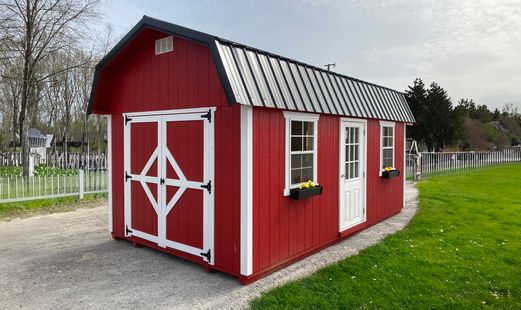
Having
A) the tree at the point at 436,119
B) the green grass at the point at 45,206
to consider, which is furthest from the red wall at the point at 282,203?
the tree at the point at 436,119

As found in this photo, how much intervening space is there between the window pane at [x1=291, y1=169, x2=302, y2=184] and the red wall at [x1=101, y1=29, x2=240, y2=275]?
1.00 m

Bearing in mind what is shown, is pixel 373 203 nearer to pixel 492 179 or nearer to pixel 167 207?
pixel 167 207

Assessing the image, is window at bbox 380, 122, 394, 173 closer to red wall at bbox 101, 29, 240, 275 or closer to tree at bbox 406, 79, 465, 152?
red wall at bbox 101, 29, 240, 275

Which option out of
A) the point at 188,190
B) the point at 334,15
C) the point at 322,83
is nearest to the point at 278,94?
the point at 322,83

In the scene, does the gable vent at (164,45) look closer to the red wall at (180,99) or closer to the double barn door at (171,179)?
the red wall at (180,99)

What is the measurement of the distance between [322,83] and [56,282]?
4.53 meters

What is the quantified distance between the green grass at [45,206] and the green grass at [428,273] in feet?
22.0

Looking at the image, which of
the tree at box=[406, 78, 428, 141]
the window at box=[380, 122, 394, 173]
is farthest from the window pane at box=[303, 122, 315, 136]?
the tree at box=[406, 78, 428, 141]

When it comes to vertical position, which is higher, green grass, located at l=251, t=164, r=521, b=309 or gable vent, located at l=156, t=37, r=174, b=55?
gable vent, located at l=156, t=37, r=174, b=55

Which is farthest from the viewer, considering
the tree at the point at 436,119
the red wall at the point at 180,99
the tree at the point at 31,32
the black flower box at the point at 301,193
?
the tree at the point at 436,119

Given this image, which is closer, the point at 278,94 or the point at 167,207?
the point at 278,94

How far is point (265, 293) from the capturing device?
392 cm

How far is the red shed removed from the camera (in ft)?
14.0

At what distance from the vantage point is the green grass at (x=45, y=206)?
7883mm
